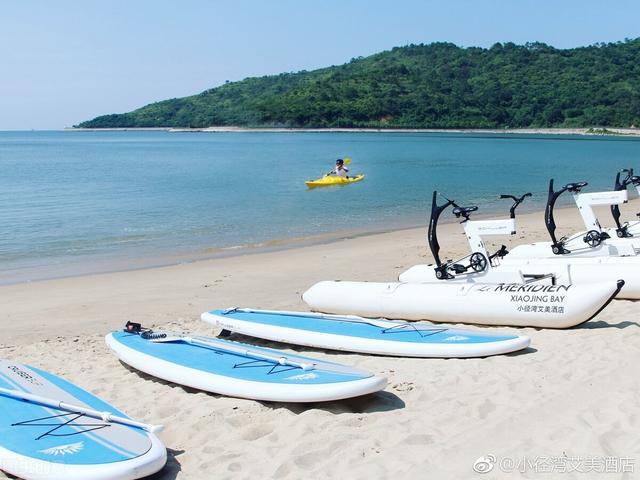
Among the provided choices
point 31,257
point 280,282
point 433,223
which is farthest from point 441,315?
point 31,257

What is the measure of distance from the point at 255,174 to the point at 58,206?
17.4 metres

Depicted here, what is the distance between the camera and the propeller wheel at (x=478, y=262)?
9859 mm

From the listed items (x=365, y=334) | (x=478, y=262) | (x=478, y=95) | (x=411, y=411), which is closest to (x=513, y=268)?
(x=478, y=262)

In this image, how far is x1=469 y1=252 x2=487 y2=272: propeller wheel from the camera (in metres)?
9.86

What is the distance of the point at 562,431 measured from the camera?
525cm

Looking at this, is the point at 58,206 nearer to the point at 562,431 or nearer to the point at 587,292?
the point at 587,292

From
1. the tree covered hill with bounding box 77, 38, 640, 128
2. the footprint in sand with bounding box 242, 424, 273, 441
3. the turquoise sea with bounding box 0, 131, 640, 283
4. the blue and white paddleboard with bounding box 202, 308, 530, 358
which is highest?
the tree covered hill with bounding box 77, 38, 640, 128

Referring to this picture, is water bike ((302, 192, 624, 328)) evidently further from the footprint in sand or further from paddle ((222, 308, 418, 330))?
the footprint in sand

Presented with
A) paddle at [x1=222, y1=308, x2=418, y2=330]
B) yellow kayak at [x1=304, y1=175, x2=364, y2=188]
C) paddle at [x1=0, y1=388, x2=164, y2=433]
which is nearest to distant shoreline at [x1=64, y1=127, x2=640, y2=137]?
yellow kayak at [x1=304, y1=175, x2=364, y2=188]

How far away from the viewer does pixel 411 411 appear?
5836mm

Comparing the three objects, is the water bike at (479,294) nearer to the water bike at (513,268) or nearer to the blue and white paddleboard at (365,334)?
the water bike at (513,268)

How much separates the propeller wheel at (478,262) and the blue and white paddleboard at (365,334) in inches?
78.9

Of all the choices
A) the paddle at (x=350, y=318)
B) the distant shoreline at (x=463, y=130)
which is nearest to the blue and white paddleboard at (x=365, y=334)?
the paddle at (x=350, y=318)

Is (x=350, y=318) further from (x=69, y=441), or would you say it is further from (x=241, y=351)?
(x=69, y=441)
